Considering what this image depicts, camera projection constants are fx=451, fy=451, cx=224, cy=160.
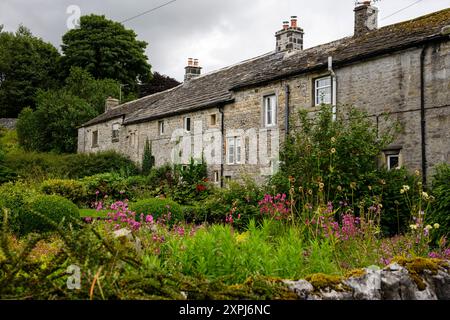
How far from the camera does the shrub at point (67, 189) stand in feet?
65.0

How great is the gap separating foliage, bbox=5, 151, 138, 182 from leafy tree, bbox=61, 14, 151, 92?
66.0ft

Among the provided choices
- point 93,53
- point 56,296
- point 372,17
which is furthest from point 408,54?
point 93,53

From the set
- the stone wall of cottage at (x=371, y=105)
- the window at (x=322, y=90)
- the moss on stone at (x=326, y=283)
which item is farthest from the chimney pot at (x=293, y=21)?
the moss on stone at (x=326, y=283)

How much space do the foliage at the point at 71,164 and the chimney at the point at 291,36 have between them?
12.0 m

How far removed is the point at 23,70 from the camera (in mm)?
49531

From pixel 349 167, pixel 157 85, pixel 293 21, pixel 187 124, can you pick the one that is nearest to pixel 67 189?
pixel 187 124

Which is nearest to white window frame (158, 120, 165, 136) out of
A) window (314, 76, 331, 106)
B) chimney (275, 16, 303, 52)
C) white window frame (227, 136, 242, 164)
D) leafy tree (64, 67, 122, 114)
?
white window frame (227, 136, 242, 164)

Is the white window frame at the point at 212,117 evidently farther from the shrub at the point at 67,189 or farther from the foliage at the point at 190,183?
the shrub at the point at 67,189

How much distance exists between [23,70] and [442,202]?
159 ft

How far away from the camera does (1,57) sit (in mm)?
49969

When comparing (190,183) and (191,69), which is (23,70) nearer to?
(191,69)

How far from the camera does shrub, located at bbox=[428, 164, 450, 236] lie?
10609mm

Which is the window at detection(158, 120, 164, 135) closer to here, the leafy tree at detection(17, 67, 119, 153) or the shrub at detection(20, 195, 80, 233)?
the leafy tree at detection(17, 67, 119, 153)
